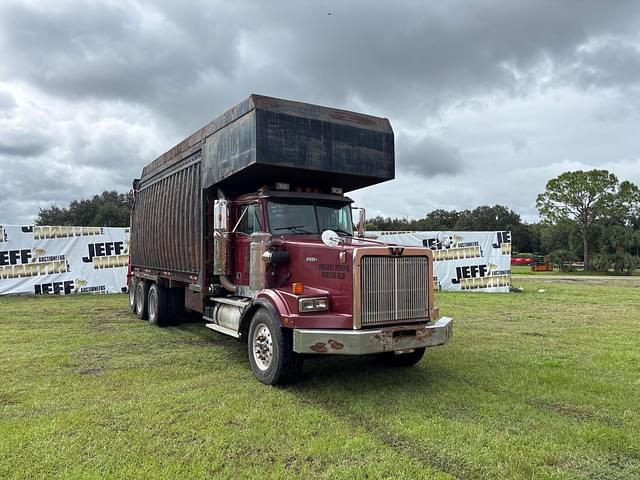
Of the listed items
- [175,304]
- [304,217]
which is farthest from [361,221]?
[175,304]

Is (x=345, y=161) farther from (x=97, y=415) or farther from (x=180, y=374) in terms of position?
(x=97, y=415)

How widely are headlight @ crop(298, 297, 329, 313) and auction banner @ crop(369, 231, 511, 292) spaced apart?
14.3m

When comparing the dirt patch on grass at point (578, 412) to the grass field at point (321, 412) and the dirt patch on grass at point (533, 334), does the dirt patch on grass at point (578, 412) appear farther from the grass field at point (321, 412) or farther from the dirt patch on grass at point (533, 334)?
the dirt patch on grass at point (533, 334)

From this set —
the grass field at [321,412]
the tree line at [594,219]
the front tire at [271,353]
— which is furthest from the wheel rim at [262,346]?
the tree line at [594,219]

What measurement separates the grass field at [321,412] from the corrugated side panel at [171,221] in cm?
172

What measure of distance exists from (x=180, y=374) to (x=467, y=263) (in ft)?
51.4

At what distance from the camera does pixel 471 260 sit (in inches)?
770

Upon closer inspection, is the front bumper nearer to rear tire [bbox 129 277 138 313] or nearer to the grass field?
the grass field

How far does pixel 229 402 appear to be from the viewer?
16.3ft

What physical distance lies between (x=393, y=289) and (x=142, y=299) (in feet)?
25.3

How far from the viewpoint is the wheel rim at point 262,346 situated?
568 centimetres

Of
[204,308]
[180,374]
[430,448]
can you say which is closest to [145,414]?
[180,374]

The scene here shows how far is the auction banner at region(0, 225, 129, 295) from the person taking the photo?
16.9 meters

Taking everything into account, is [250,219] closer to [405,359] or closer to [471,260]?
[405,359]
